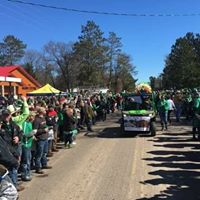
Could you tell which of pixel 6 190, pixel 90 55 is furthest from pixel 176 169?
pixel 90 55

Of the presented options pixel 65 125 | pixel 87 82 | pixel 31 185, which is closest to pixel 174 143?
pixel 65 125

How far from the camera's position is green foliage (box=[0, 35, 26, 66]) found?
10869cm

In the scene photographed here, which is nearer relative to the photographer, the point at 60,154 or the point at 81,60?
the point at 60,154

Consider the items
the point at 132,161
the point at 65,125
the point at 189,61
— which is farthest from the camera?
the point at 189,61

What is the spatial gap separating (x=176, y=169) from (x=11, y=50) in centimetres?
9988

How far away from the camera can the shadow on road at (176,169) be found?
1014 centimetres

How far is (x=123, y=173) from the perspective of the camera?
12469 mm

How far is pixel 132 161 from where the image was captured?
47.2 ft

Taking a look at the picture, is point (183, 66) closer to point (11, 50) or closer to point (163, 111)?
point (11, 50)

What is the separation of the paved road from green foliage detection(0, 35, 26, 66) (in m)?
92.2

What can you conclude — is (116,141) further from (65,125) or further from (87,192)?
(87,192)

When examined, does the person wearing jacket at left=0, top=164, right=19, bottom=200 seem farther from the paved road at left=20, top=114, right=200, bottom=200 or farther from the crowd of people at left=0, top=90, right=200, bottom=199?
the paved road at left=20, top=114, right=200, bottom=200

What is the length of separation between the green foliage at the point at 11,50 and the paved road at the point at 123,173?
9217 cm

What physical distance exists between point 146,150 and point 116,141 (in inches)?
140
